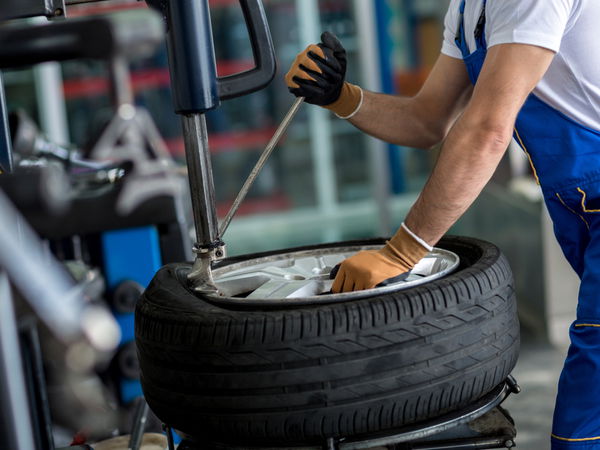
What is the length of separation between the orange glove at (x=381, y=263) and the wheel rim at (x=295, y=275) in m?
0.03

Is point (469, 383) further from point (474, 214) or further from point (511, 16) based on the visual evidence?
point (474, 214)

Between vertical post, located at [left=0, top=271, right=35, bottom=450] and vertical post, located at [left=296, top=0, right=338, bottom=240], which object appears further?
vertical post, located at [left=296, top=0, right=338, bottom=240]

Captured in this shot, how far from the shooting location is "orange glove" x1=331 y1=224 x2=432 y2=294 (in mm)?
1112

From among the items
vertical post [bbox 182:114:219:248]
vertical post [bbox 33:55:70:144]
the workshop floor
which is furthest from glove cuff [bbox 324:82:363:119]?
vertical post [bbox 33:55:70:144]

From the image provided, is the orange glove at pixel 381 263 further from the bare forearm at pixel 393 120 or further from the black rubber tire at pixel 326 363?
the bare forearm at pixel 393 120

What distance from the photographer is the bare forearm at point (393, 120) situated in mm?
1620

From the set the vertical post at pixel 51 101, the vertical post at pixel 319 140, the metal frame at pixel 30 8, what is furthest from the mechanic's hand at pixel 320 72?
the vertical post at pixel 51 101

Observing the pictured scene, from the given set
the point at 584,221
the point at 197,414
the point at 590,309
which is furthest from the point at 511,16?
the point at 197,414

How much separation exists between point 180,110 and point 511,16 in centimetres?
51

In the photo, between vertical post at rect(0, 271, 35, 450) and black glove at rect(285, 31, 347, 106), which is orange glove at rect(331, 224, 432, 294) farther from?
vertical post at rect(0, 271, 35, 450)

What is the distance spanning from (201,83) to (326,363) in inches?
14.6

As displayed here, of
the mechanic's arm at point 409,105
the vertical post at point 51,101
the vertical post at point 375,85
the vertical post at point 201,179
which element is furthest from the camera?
the vertical post at point 51,101

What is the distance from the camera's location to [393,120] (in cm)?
164

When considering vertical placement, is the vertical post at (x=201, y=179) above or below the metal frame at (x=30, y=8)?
below
